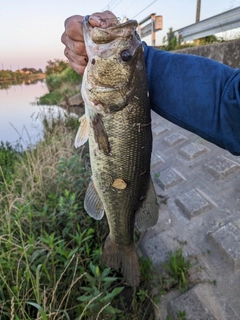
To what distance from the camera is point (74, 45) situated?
4.98 feet

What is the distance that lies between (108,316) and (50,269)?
0.68 m

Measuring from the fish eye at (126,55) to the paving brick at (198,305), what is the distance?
209cm

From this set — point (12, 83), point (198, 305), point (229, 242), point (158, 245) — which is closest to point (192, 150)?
Answer: point (158, 245)

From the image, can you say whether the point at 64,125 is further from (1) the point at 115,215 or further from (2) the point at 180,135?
(1) the point at 115,215

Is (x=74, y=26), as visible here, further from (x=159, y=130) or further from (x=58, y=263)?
(x=159, y=130)

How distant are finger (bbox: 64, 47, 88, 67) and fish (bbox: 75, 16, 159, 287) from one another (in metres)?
0.07

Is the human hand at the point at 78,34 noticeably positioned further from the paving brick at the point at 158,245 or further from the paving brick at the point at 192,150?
the paving brick at the point at 192,150

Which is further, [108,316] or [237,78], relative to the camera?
[108,316]

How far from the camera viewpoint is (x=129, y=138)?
158 cm

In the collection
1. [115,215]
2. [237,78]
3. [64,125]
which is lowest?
[64,125]

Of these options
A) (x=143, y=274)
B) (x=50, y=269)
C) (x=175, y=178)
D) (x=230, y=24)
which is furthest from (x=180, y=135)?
(x=50, y=269)

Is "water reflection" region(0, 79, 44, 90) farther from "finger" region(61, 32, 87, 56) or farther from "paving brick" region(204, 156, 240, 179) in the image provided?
"finger" region(61, 32, 87, 56)

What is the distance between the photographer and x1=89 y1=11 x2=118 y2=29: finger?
134cm

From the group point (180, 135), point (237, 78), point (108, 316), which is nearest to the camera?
point (237, 78)
